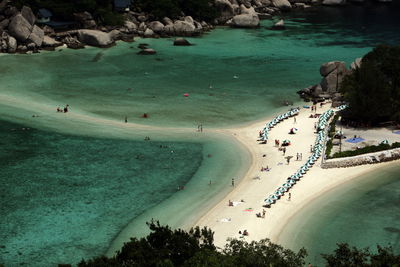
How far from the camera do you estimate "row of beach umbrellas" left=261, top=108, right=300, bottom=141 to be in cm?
7652

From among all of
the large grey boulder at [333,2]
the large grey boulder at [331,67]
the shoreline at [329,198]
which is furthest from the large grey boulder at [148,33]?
the shoreline at [329,198]

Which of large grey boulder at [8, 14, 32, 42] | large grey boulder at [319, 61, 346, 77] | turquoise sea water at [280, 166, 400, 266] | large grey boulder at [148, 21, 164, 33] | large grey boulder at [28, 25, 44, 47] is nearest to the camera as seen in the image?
turquoise sea water at [280, 166, 400, 266]

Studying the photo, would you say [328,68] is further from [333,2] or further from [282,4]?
[333,2]

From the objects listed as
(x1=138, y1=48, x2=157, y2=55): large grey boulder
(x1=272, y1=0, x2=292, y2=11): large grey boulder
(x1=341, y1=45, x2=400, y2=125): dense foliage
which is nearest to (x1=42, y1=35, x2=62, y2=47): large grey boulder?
(x1=138, y1=48, x2=157, y2=55): large grey boulder

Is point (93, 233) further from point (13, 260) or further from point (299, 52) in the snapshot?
point (299, 52)

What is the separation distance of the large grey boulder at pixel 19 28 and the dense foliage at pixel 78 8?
8123mm

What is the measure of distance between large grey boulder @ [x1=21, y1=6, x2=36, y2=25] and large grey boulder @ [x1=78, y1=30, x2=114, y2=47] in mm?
9409

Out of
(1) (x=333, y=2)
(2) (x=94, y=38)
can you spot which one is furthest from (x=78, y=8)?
(1) (x=333, y=2)

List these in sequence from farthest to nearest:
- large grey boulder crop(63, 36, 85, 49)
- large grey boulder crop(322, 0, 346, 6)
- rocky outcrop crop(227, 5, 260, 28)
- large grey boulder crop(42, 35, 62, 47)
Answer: large grey boulder crop(322, 0, 346, 6)
rocky outcrop crop(227, 5, 260, 28)
large grey boulder crop(63, 36, 85, 49)
large grey boulder crop(42, 35, 62, 47)

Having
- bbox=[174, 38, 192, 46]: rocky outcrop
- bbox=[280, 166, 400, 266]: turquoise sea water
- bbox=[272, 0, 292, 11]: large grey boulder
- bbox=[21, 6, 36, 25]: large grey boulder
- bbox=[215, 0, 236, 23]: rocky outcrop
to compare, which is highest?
bbox=[272, 0, 292, 11]: large grey boulder

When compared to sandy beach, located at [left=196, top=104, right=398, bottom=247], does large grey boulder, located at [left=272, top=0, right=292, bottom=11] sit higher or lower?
higher

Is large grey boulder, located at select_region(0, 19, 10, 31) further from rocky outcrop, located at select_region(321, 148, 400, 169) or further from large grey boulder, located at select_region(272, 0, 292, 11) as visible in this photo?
large grey boulder, located at select_region(272, 0, 292, 11)

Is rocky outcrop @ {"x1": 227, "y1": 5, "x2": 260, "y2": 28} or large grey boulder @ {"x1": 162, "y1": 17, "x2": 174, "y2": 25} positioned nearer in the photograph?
large grey boulder @ {"x1": 162, "y1": 17, "x2": 174, "y2": 25}

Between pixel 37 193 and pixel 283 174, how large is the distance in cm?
2484
